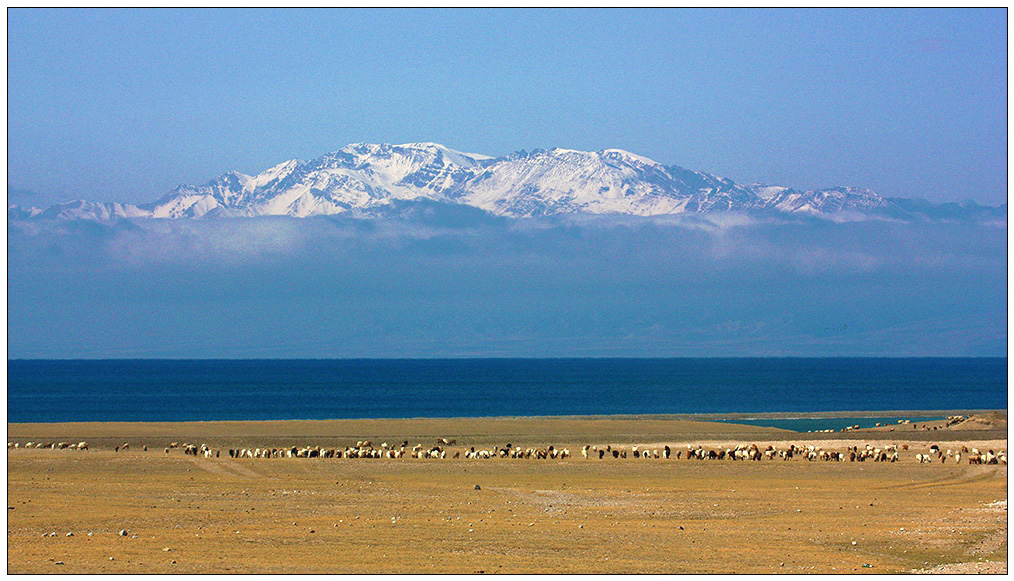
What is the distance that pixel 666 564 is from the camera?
1581 centimetres

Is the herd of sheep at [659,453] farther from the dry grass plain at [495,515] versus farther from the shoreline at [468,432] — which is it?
the shoreline at [468,432]

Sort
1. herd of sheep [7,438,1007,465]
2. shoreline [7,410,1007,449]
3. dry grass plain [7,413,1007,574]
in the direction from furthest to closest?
shoreline [7,410,1007,449] < herd of sheep [7,438,1007,465] < dry grass plain [7,413,1007,574]

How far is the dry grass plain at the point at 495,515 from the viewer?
15812mm

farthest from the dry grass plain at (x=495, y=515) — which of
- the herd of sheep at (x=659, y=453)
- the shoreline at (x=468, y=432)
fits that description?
the shoreline at (x=468, y=432)

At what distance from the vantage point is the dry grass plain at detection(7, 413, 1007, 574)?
623 inches

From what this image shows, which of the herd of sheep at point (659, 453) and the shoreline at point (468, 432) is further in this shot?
the shoreline at point (468, 432)

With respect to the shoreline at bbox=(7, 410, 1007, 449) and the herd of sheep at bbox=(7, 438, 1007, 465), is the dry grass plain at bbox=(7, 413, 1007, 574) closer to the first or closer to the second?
the herd of sheep at bbox=(7, 438, 1007, 465)

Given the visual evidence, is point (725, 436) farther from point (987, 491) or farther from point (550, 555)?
point (550, 555)

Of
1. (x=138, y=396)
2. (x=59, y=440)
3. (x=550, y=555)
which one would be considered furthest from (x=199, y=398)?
(x=550, y=555)

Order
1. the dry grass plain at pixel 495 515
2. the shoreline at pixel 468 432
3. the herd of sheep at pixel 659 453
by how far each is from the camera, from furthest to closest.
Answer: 1. the shoreline at pixel 468 432
2. the herd of sheep at pixel 659 453
3. the dry grass plain at pixel 495 515

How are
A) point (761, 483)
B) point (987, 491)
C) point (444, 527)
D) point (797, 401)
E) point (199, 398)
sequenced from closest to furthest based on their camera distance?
1. point (444, 527)
2. point (987, 491)
3. point (761, 483)
4. point (797, 401)
5. point (199, 398)

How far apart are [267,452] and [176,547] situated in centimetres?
2407

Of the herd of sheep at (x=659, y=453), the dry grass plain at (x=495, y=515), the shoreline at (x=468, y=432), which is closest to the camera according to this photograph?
the dry grass plain at (x=495, y=515)

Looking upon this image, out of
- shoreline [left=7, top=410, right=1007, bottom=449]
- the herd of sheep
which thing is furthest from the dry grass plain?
shoreline [left=7, top=410, right=1007, bottom=449]
